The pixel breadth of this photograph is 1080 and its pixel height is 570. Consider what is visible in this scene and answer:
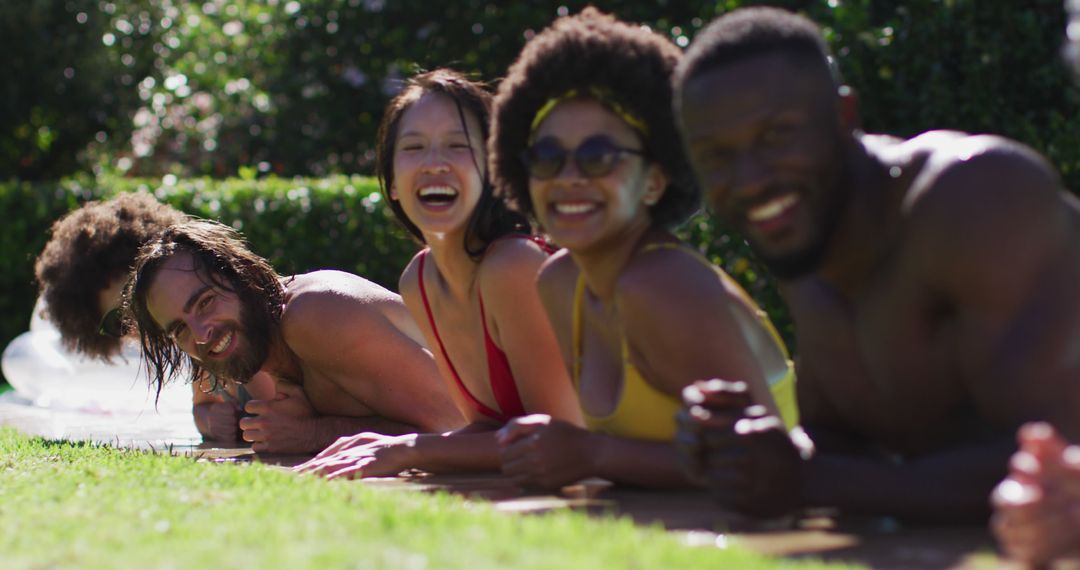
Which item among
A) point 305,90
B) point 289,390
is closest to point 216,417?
point 289,390

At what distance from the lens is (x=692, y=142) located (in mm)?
3516

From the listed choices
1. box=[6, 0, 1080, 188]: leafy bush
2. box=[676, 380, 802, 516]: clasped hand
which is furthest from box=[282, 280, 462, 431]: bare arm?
box=[6, 0, 1080, 188]: leafy bush

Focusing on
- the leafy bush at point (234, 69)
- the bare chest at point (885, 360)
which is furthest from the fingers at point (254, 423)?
the leafy bush at point (234, 69)

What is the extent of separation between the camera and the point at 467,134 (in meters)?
5.61

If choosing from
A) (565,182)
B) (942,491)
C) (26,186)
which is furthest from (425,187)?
(26,186)

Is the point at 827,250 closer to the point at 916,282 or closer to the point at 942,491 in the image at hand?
the point at 916,282

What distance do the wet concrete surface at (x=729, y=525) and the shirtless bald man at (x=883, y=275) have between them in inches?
3.0

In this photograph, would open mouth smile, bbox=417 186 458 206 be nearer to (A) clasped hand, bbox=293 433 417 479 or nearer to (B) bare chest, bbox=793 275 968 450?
(A) clasped hand, bbox=293 433 417 479

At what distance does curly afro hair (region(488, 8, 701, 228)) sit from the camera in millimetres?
4234

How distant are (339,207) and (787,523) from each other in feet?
28.8

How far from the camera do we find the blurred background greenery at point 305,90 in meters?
8.16

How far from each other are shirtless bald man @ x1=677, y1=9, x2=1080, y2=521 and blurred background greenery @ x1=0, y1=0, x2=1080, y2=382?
4.72 metres

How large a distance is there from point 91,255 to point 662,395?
14.8 ft

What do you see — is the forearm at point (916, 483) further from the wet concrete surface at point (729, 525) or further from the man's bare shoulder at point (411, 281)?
the man's bare shoulder at point (411, 281)
